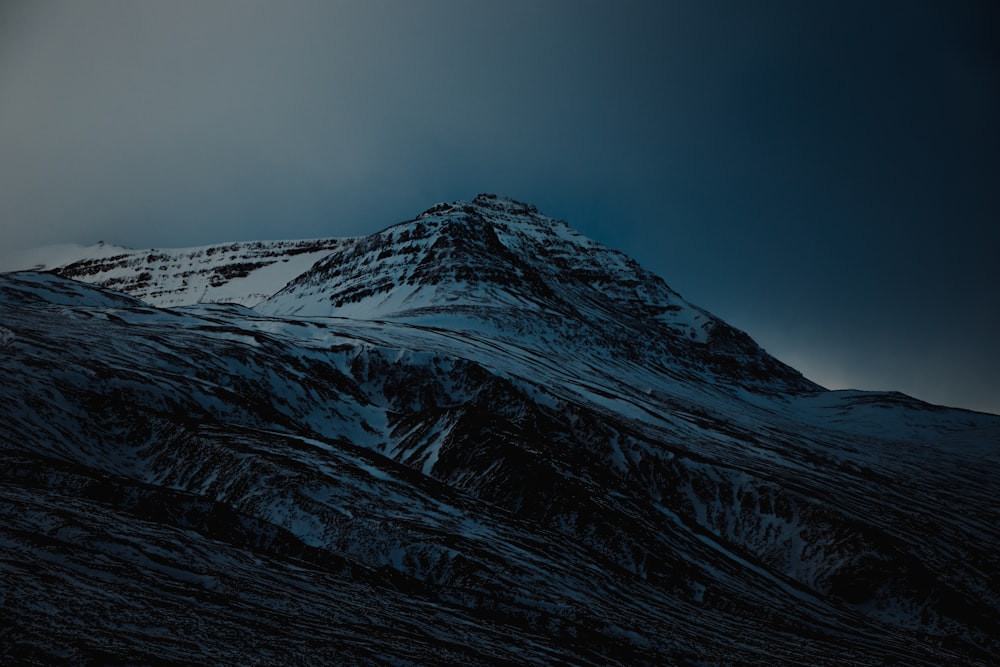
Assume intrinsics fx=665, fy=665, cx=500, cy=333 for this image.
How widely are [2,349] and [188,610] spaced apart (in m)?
42.2

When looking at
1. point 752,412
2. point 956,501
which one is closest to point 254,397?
point 956,501

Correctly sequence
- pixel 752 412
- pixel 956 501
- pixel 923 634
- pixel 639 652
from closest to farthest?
pixel 639 652 → pixel 923 634 → pixel 956 501 → pixel 752 412

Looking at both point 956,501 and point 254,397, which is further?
point 956,501

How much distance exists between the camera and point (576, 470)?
186 feet

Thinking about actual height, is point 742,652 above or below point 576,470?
below

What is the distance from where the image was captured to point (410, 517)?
38.1 m

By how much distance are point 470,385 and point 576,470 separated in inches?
1152

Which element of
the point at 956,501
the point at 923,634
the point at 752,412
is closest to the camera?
the point at 923,634

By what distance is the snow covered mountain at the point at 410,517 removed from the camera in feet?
58.9

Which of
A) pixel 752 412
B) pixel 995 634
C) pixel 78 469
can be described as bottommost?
pixel 78 469

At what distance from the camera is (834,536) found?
64438 millimetres

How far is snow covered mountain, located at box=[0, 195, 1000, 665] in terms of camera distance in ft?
58.9

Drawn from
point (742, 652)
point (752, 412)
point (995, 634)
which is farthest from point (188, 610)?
point (752, 412)

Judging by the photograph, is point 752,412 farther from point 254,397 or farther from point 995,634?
point 254,397
